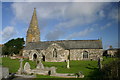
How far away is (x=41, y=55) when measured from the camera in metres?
33.4

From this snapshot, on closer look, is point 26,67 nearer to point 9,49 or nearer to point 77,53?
point 77,53

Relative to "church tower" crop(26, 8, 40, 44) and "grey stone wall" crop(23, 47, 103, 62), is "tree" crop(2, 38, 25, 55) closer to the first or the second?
"church tower" crop(26, 8, 40, 44)

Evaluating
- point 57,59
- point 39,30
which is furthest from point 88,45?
point 39,30

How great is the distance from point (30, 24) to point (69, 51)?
18.5 metres

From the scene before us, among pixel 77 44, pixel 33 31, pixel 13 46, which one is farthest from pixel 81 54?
pixel 13 46

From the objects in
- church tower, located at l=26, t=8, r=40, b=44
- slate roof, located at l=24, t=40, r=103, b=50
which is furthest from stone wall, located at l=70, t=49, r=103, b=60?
church tower, located at l=26, t=8, r=40, b=44

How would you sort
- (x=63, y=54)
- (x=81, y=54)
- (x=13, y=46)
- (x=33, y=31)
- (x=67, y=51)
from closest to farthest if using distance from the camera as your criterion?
(x=63, y=54), (x=81, y=54), (x=67, y=51), (x=33, y=31), (x=13, y=46)

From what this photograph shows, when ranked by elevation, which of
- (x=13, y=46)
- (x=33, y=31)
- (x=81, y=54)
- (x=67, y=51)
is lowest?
(x=81, y=54)

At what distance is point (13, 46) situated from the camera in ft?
178

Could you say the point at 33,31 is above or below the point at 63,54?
above

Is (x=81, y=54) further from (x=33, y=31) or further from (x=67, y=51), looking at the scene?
(x=33, y=31)

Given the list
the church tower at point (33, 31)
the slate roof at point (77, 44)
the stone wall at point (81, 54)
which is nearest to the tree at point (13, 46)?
the church tower at point (33, 31)

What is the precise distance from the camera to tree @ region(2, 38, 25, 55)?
160 ft

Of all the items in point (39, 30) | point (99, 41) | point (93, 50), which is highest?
point (39, 30)
